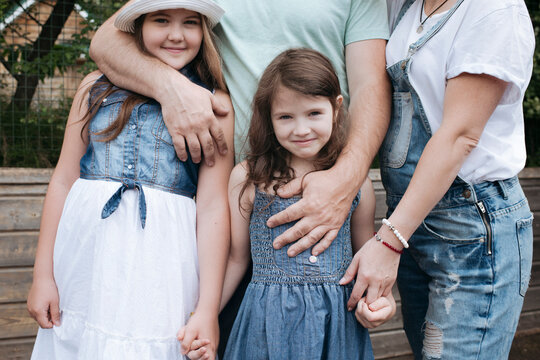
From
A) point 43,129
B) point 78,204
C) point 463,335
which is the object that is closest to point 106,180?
point 78,204

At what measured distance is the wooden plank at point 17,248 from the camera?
2873 millimetres

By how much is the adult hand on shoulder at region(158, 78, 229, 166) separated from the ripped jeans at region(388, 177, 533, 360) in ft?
2.30

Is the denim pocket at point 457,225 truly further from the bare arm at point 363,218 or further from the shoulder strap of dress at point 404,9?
the shoulder strap of dress at point 404,9

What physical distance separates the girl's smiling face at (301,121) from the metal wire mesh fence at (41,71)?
7.34ft

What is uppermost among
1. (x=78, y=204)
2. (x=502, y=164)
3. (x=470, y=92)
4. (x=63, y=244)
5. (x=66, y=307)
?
(x=470, y=92)

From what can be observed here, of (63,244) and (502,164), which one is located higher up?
(502,164)

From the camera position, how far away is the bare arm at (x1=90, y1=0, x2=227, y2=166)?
5.25ft

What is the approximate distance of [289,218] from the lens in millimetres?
1525

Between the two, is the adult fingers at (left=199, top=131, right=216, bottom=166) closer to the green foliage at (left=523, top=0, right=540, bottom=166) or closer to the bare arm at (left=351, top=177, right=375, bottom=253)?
the bare arm at (left=351, top=177, right=375, bottom=253)

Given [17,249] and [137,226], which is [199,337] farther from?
[17,249]

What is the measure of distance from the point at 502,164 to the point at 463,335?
0.50 metres

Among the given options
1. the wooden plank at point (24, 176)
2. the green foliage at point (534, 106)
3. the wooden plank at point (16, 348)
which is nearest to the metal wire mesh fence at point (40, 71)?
the wooden plank at point (24, 176)

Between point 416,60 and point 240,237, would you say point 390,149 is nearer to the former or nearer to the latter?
point 416,60

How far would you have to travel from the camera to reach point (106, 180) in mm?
1650
